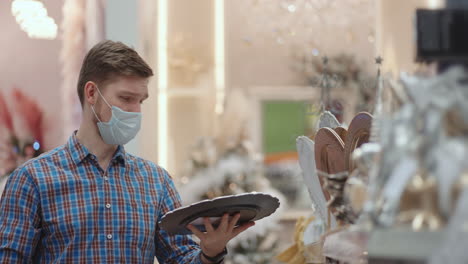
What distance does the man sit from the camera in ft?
7.43

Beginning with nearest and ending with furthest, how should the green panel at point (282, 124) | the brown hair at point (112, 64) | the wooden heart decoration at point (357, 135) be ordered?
the wooden heart decoration at point (357, 135), the brown hair at point (112, 64), the green panel at point (282, 124)

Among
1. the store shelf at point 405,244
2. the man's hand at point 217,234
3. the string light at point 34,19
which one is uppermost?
the string light at point 34,19

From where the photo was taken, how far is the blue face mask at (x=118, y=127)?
2318mm

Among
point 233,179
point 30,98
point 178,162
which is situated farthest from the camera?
point 178,162

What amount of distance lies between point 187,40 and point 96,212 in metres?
4.99

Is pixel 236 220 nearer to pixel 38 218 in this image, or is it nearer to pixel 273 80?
pixel 38 218

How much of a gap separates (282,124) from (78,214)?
5.49m

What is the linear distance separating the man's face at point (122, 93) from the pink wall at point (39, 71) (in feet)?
7.49

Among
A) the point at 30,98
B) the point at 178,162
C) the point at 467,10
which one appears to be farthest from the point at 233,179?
the point at 467,10

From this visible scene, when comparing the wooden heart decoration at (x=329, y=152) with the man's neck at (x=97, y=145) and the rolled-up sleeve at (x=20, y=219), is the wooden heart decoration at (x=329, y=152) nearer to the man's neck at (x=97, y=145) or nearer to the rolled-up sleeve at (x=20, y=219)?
the man's neck at (x=97, y=145)

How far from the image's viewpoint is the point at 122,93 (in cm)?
234

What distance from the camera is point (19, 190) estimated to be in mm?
2271

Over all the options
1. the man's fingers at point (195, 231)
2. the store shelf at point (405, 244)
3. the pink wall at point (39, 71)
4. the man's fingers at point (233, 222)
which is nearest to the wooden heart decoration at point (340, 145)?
the man's fingers at point (233, 222)

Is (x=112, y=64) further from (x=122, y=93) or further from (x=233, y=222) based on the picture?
(x=233, y=222)
